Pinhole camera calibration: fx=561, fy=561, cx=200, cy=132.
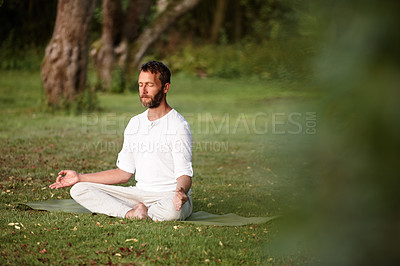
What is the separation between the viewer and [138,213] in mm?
4988

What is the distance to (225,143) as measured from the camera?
A: 33.8 feet

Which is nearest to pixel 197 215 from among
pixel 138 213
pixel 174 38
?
pixel 138 213

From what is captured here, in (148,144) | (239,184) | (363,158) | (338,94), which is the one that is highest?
(338,94)

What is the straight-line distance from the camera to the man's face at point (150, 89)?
16.6ft

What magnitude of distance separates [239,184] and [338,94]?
20.7 feet

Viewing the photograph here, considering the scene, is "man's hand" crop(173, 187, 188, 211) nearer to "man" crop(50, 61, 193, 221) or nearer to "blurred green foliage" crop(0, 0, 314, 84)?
"man" crop(50, 61, 193, 221)

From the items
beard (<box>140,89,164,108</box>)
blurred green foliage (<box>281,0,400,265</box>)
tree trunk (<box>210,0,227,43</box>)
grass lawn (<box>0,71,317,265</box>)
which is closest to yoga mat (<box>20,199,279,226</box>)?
grass lawn (<box>0,71,317,265</box>)

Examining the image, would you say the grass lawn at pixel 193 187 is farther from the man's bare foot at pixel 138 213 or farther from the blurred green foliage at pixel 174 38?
the blurred green foliage at pixel 174 38

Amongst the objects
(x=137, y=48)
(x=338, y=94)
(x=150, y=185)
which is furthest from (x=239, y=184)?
(x=137, y=48)

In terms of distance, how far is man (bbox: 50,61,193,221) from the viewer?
4.95 metres

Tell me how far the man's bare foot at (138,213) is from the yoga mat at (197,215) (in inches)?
15.4

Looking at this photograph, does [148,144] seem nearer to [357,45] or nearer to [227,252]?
[227,252]

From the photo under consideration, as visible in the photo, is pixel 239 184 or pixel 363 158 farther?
pixel 239 184

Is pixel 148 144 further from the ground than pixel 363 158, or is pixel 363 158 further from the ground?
pixel 363 158
